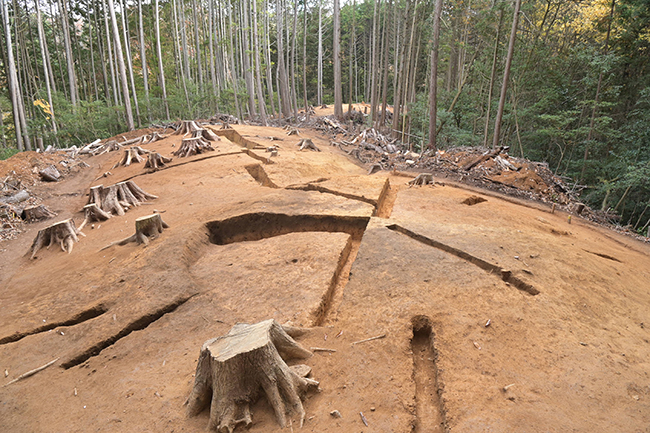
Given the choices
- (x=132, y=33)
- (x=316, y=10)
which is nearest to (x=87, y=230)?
(x=132, y=33)

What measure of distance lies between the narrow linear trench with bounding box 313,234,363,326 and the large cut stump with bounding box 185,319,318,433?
1.00 meters

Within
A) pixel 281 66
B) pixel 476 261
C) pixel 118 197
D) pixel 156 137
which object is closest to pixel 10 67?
pixel 156 137

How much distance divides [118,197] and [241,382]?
641 cm

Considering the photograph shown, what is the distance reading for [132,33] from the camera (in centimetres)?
2734

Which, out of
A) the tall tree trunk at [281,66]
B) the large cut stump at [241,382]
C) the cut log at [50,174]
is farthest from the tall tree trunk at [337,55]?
the large cut stump at [241,382]

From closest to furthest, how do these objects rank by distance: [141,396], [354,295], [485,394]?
[485,394] < [141,396] < [354,295]

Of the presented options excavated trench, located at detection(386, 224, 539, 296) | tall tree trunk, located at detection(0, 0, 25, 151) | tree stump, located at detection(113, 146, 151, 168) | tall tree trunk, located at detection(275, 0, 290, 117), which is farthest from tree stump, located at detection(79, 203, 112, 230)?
tall tree trunk, located at detection(275, 0, 290, 117)

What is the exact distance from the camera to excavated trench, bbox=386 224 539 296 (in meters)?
3.37

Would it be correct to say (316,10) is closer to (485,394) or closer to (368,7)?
(368,7)

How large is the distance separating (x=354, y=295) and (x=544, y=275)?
2098mm

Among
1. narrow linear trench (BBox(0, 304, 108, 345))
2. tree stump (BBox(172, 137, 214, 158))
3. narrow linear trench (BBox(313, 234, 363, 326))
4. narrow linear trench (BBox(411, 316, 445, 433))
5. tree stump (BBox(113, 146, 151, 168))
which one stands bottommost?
narrow linear trench (BBox(0, 304, 108, 345))

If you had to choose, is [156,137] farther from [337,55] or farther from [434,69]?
[434,69]

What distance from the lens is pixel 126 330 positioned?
3.05 meters

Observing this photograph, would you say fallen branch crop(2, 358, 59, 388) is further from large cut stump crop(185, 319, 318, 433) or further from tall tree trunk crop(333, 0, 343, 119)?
tall tree trunk crop(333, 0, 343, 119)
